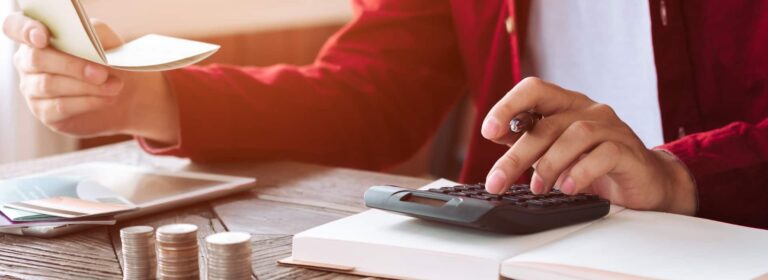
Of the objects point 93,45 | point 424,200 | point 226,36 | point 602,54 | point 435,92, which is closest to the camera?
point 424,200

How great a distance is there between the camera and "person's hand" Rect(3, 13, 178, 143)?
1.03m

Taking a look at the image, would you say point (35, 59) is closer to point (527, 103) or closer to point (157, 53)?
point (157, 53)

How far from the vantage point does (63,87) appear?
1.05m

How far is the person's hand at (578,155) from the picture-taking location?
779 millimetres

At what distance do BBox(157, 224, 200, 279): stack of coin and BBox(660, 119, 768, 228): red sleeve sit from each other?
0.52 m

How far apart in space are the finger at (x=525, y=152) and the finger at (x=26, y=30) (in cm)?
54

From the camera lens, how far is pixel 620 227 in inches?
29.0

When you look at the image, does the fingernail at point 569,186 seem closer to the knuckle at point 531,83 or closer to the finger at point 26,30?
the knuckle at point 531,83

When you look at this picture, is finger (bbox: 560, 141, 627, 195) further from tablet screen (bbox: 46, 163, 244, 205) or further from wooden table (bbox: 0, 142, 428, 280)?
tablet screen (bbox: 46, 163, 244, 205)

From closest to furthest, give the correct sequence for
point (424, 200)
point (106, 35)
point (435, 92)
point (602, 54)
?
point (424, 200), point (106, 35), point (602, 54), point (435, 92)

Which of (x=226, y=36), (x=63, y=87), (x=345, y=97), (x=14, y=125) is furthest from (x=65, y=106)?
(x=226, y=36)

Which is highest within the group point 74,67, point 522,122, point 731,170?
point 74,67

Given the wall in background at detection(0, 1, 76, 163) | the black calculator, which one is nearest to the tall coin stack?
the black calculator

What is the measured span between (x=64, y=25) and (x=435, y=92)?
0.76 meters
